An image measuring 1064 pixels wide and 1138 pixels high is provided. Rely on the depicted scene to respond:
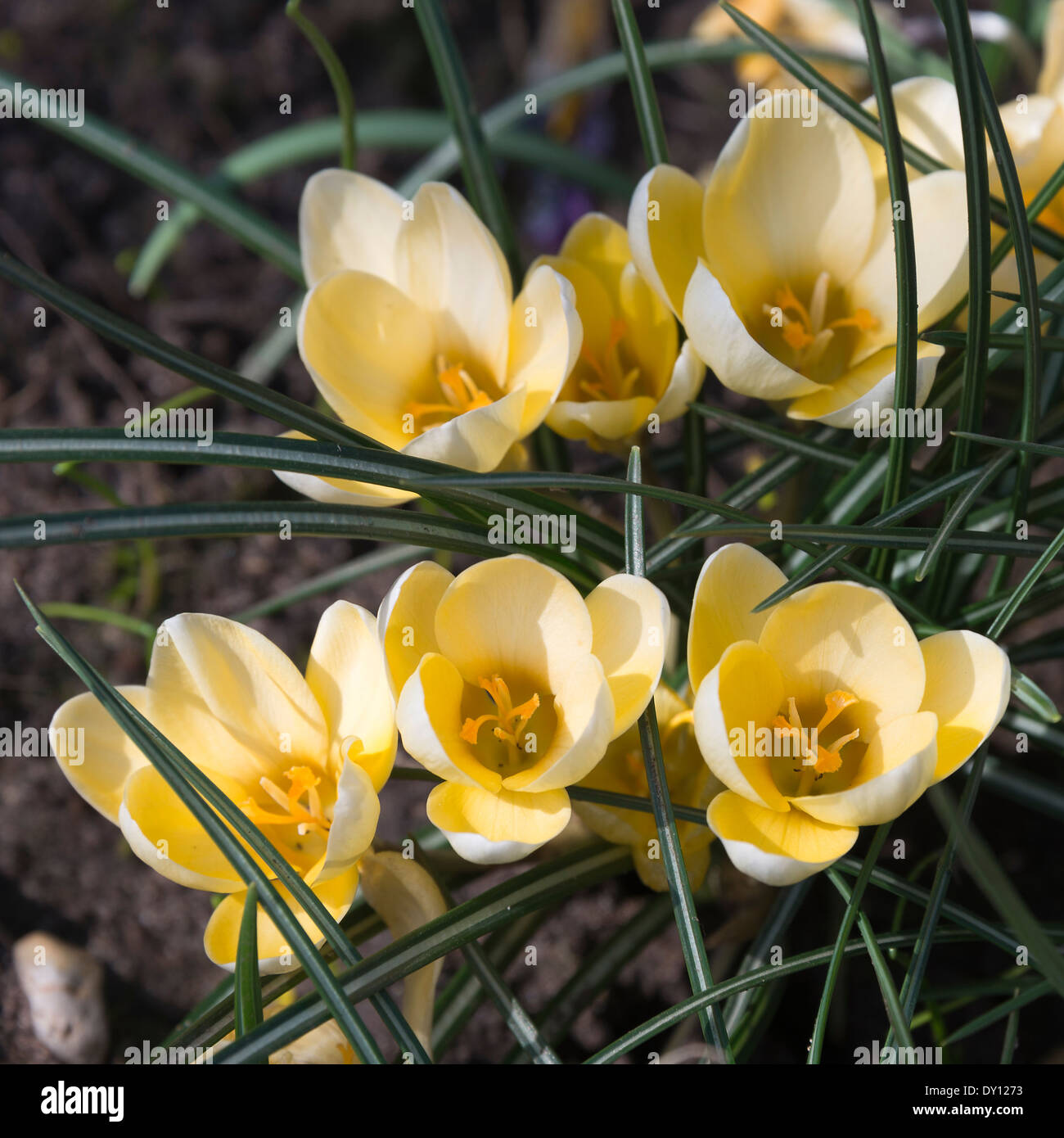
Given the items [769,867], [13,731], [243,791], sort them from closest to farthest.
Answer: [769,867], [243,791], [13,731]

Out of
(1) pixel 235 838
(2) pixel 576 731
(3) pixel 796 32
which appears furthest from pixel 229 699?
(3) pixel 796 32

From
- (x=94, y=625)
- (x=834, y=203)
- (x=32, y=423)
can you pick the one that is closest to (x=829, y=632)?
(x=834, y=203)

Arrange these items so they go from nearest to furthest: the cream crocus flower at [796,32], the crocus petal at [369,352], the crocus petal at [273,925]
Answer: the crocus petal at [273,925]
the crocus petal at [369,352]
the cream crocus flower at [796,32]

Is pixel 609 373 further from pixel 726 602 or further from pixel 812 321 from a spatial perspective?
pixel 726 602

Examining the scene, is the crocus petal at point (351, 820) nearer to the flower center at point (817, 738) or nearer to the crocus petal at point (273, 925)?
the crocus petal at point (273, 925)

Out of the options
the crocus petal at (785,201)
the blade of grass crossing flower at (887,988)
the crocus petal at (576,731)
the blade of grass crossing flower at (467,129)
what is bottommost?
the blade of grass crossing flower at (887,988)

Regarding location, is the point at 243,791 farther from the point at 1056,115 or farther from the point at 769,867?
the point at 1056,115

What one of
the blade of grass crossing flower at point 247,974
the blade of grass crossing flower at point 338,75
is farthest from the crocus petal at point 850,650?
the blade of grass crossing flower at point 338,75
